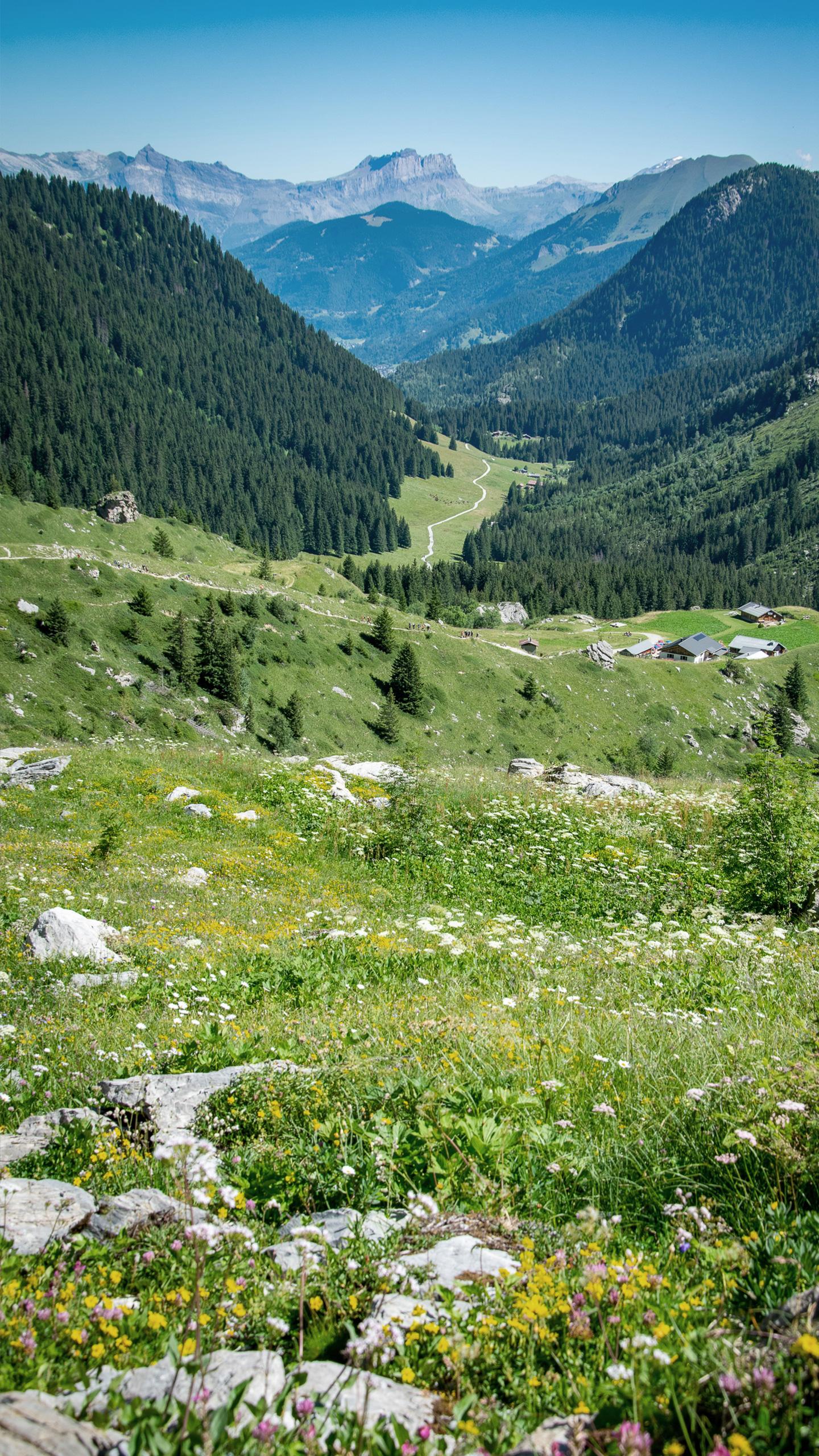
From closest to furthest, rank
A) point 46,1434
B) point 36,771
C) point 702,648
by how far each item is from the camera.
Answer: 1. point 46,1434
2. point 36,771
3. point 702,648

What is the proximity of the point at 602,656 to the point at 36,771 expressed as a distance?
88.4 metres

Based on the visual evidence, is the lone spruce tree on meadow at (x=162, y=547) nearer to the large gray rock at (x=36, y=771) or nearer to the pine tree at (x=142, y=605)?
the pine tree at (x=142, y=605)

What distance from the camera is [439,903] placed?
13.3 m

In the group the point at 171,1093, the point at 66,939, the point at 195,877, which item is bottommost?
the point at 195,877

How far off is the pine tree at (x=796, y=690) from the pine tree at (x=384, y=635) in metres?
59.6

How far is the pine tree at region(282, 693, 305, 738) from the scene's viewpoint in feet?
215

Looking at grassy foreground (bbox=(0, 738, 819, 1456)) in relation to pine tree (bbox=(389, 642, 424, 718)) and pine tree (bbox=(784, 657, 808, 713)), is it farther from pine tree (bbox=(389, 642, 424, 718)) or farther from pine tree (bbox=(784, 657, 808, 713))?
pine tree (bbox=(784, 657, 808, 713))

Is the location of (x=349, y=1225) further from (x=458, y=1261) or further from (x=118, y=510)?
(x=118, y=510)

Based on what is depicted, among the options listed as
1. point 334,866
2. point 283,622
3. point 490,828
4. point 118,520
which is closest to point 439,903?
point 334,866

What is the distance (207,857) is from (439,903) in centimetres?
530

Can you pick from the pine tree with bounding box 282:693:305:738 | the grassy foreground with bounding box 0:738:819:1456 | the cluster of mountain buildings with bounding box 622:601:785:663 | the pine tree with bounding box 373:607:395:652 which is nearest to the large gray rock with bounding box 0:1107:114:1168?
the grassy foreground with bounding box 0:738:819:1456

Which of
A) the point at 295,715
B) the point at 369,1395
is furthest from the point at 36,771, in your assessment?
the point at 295,715

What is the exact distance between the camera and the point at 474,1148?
443cm

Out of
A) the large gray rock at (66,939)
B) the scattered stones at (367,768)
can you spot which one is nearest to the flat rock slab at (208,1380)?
the large gray rock at (66,939)
